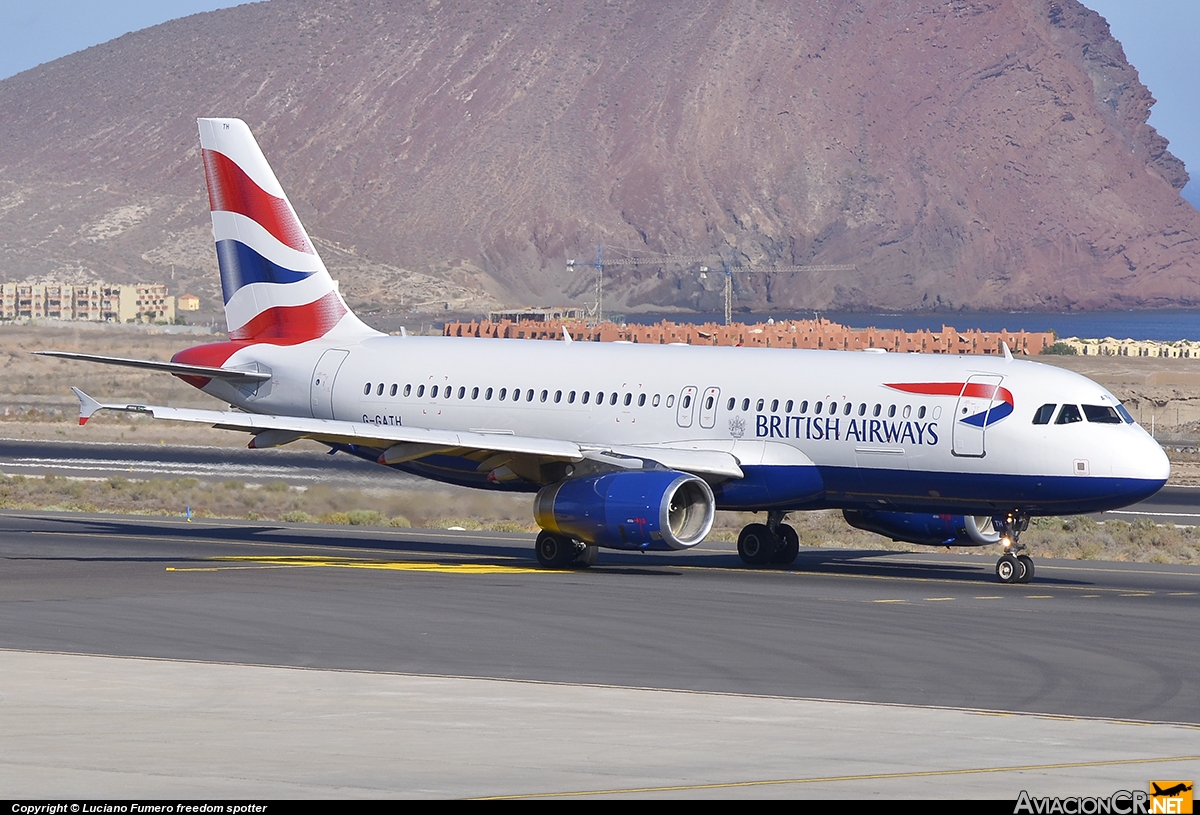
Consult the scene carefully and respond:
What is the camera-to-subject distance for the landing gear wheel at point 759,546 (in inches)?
1388

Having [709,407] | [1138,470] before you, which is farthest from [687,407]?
[1138,470]

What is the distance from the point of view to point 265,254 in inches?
1602

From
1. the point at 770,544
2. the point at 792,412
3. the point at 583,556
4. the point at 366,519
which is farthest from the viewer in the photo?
the point at 366,519

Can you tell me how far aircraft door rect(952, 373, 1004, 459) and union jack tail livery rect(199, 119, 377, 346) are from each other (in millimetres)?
14425

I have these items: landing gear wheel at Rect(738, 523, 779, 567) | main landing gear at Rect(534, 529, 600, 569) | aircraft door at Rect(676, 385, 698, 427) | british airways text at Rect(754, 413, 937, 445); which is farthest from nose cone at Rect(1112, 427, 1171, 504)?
main landing gear at Rect(534, 529, 600, 569)

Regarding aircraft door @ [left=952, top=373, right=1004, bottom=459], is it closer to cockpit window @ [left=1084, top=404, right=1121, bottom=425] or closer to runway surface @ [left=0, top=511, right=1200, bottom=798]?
cockpit window @ [left=1084, top=404, right=1121, bottom=425]

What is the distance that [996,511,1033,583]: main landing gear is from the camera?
3169 centimetres

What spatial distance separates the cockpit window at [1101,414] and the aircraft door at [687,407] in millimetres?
7309

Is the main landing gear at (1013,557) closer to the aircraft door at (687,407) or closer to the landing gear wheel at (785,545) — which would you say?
the landing gear wheel at (785,545)

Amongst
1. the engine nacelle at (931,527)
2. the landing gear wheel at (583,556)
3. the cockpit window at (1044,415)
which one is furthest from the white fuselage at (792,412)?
the landing gear wheel at (583,556)

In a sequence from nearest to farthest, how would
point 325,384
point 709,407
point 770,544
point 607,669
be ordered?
point 607,669, point 709,407, point 770,544, point 325,384

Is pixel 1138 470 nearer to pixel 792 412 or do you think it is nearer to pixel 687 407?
pixel 792 412

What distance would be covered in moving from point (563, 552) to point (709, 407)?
3.89 m

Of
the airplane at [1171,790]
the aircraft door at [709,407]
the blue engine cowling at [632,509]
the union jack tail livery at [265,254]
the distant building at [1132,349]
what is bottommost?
the airplane at [1171,790]
